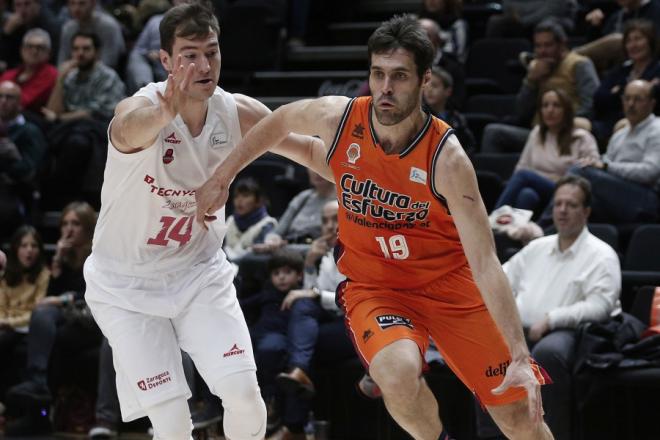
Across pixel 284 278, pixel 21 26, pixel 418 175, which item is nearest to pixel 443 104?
pixel 284 278

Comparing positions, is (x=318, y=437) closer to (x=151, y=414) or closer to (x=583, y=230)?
(x=583, y=230)

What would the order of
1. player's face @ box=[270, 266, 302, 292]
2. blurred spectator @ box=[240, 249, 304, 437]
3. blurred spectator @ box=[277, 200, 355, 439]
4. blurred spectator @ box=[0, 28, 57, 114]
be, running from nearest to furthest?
blurred spectator @ box=[277, 200, 355, 439] → blurred spectator @ box=[240, 249, 304, 437] → player's face @ box=[270, 266, 302, 292] → blurred spectator @ box=[0, 28, 57, 114]

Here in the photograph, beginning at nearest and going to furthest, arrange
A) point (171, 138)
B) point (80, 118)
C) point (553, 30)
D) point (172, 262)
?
point (171, 138) → point (172, 262) → point (553, 30) → point (80, 118)

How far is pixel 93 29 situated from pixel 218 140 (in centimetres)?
620

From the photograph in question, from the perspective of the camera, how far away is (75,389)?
8125 millimetres

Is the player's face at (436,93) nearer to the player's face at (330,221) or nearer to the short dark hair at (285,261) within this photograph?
the player's face at (330,221)

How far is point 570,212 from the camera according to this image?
704 cm

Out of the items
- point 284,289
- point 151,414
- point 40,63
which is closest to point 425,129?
point 151,414

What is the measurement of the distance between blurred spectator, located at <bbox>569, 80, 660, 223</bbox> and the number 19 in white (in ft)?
10.7

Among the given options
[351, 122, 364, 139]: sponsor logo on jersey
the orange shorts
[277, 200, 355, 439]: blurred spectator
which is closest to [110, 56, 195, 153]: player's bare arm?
[351, 122, 364, 139]: sponsor logo on jersey

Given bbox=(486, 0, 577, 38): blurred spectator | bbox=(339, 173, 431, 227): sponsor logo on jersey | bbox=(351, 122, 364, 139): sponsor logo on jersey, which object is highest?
bbox=(486, 0, 577, 38): blurred spectator

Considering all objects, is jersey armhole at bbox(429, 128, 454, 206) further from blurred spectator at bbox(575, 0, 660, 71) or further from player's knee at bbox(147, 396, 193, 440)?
blurred spectator at bbox(575, 0, 660, 71)

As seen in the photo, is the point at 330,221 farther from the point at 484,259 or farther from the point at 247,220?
the point at 484,259

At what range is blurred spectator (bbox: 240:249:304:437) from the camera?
7312 mm
